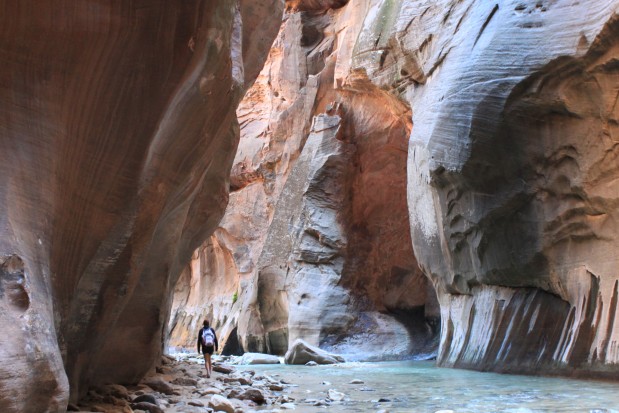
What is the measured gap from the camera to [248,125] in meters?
31.2

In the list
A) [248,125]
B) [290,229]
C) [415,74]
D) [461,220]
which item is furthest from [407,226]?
[248,125]

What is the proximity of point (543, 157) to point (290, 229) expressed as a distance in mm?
11658

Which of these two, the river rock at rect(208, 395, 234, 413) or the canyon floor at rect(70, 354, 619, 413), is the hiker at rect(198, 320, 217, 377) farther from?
the river rock at rect(208, 395, 234, 413)

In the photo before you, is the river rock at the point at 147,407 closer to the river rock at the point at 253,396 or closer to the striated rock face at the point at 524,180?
the river rock at the point at 253,396

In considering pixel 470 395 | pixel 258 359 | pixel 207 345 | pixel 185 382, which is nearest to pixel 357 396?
pixel 470 395

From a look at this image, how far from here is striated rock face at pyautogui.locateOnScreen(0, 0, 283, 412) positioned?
3447 mm

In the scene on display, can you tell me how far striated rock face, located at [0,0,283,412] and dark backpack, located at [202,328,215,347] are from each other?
142 inches

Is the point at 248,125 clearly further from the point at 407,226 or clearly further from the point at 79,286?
the point at 79,286

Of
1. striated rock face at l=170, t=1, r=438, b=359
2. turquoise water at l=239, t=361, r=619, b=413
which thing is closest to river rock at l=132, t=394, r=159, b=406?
turquoise water at l=239, t=361, r=619, b=413

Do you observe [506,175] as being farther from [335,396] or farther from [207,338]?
[335,396]

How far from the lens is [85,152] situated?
14.4ft

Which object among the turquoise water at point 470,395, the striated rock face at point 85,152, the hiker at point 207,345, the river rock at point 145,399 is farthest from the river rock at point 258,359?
the river rock at point 145,399

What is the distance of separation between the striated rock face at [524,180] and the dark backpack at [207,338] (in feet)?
17.5

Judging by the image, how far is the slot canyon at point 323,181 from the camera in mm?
4016
